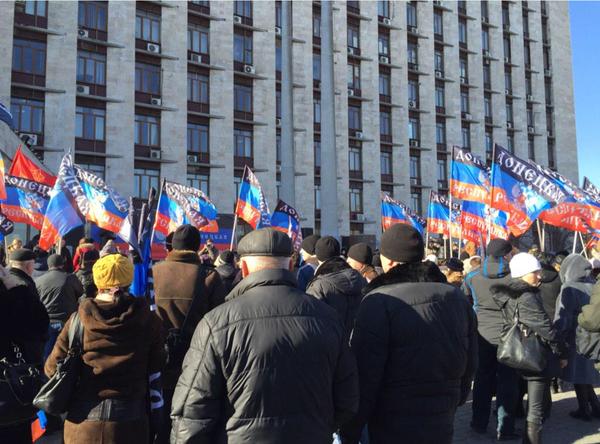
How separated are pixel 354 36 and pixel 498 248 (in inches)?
1306

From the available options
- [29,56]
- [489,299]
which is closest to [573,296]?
[489,299]

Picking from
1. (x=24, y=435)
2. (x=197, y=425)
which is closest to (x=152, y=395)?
(x=24, y=435)

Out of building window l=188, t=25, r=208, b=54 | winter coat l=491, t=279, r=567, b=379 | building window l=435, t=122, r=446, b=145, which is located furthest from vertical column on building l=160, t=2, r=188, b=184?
winter coat l=491, t=279, r=567, b=379

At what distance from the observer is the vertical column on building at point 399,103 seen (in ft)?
122

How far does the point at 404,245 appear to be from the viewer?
9.77 feet

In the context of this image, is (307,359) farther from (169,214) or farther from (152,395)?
(169,214)

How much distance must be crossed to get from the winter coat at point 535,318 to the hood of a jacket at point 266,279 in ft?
9.12

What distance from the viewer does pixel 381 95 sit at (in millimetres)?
37250

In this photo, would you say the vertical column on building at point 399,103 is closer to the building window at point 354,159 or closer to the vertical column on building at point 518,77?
the building window at point 354,159

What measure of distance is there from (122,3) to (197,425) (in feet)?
95.5

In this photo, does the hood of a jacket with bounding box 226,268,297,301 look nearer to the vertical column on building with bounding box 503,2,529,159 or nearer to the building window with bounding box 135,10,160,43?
the building window with bounding box 135,10,160,43

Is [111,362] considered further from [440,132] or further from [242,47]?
[440,132]

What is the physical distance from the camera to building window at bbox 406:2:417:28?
3922cm

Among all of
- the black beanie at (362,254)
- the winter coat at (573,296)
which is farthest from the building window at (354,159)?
the black beanie at (362,254)
